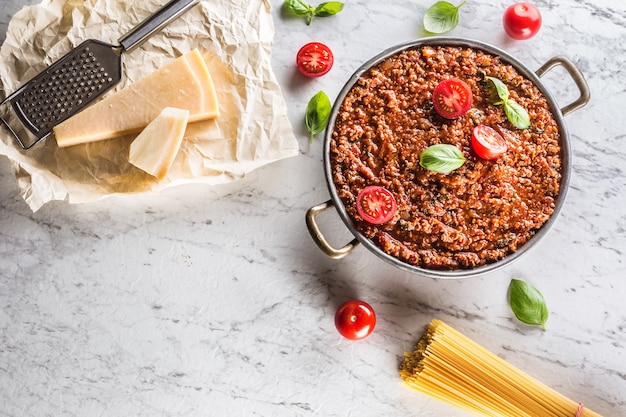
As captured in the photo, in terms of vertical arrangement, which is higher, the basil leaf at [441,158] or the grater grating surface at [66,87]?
the grater grating surface at [66,87]

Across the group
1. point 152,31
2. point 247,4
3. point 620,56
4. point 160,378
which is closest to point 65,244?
point 160,378

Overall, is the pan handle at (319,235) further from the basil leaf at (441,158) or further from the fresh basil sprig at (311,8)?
the fresh basil sprig at (311,8)

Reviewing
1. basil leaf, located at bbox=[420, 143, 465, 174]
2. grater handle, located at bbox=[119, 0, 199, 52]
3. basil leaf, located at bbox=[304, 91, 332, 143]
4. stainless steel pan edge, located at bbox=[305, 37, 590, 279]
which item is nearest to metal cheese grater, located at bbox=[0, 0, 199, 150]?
grater handle, located at bbox=[119, 0, 199, 52]

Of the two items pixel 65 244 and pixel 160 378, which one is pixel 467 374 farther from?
pixel 65 244

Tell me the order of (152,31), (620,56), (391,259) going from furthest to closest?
(620,56)
(152,31)
(391,259)

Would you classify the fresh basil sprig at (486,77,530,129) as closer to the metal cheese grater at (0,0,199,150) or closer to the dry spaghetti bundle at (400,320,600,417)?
the dry spaghetti bundle at (400,320,600,417)

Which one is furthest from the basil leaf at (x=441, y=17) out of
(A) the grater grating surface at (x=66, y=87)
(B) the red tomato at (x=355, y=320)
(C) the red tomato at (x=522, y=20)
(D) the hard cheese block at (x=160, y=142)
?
(A) the grater grating surface at (x=66, y=87)

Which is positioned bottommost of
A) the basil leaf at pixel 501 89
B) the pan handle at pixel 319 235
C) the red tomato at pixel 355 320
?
the red tomato at pixel 355 320
